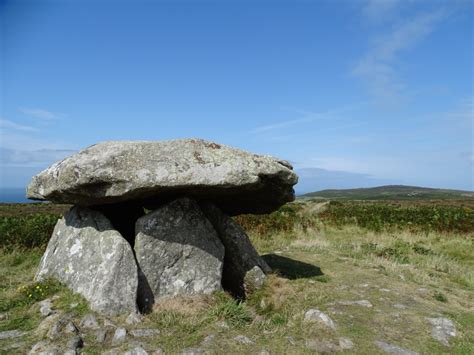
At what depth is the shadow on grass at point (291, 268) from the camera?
10.1 metres

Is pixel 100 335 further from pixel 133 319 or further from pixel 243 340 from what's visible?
pixel 243 340

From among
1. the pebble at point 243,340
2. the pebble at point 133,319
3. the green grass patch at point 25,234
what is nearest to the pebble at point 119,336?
the pebble at point 133,319

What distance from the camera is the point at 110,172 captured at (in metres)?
7.47

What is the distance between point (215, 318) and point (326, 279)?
3800mm

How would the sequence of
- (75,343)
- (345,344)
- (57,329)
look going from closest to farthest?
(75,343) → (345,344) → (57,329)

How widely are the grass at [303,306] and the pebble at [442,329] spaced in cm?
10

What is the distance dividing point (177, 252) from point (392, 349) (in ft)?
14.3

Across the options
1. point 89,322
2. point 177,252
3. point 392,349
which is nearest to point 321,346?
point 392,349

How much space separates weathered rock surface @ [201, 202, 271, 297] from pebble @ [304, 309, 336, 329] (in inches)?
82.2

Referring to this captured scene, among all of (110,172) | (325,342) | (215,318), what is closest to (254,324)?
(215,318)

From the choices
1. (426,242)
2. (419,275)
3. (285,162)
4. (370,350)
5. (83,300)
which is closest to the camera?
(370,350)

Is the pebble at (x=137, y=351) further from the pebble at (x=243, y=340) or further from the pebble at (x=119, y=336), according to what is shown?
the pebble at (x=243, y=340)

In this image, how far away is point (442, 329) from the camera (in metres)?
6.66

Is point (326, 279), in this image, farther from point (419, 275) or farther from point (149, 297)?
point (149, 297)
